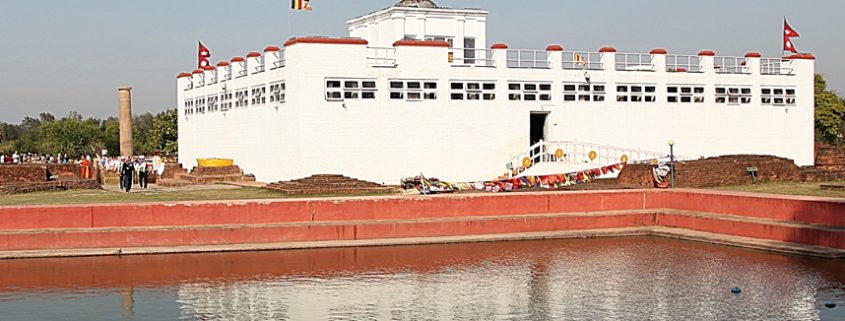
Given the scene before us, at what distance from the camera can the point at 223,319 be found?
60.0ft

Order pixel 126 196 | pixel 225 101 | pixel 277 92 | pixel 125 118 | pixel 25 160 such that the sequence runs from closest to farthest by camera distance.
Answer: pixel 126 196 < pixel 277 92 < pixel 225 101 < pixel 125 118 < pixel 25 160

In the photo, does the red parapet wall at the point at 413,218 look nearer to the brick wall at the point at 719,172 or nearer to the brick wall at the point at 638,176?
the brick wall at the point at 638,176

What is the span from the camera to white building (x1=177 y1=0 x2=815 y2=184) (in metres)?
36.8

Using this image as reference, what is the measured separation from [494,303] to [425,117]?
19.0 m

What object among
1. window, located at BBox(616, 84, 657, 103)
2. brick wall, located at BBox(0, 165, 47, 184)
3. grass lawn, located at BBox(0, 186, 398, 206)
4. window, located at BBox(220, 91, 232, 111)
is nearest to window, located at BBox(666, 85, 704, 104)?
window, located at BBox(616, 84, 657, 103)

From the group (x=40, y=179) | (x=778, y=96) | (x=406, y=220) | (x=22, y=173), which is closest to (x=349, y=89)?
(x=406, y=220)

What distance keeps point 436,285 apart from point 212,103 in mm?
27673

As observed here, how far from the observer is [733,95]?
144 ft

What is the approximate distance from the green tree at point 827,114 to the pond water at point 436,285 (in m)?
46.8

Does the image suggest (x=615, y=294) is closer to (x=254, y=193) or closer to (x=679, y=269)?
(x=679, y=269)

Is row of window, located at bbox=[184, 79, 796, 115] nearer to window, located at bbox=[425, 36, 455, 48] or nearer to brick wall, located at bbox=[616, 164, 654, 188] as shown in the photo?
window, located at bbox=[425, 36, 455, 48]

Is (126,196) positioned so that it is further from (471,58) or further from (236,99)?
(471,58)

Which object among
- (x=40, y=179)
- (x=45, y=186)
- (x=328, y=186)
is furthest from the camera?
(x=40, y=179)

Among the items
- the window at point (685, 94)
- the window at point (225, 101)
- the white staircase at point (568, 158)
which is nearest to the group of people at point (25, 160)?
the window at point (225, 101)
